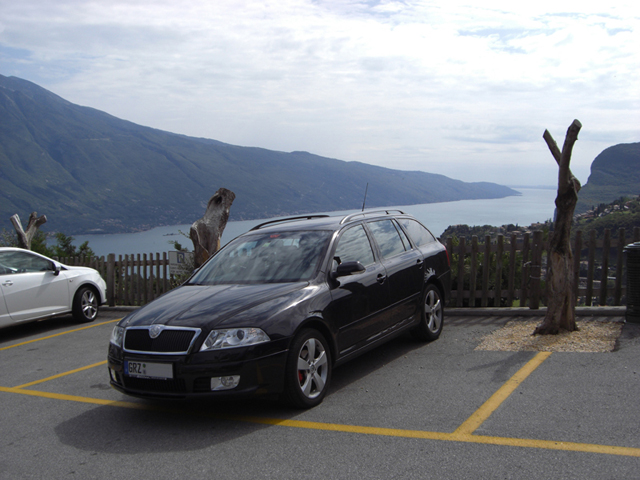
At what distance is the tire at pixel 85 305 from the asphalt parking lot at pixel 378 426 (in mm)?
4319

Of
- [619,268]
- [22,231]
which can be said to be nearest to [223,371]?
[619,268]

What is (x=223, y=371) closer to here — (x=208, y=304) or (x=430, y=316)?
(x=208, y=304)

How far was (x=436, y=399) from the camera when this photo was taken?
496 cm

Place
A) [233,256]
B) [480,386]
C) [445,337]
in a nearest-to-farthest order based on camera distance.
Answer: [480,386]
[233,256]
[445,337]

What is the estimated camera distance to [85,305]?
1109 cm

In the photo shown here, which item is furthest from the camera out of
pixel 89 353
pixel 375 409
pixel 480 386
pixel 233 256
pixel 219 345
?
pixel 89 353

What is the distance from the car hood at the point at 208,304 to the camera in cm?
464

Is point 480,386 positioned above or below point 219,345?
below

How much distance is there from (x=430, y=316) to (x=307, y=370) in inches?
112

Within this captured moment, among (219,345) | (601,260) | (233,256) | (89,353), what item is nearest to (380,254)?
(233,256)

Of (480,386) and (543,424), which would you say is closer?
(543,424)

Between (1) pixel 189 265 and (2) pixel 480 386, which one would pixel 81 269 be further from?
(2) pixel 480 386

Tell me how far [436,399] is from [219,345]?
2.01 meters

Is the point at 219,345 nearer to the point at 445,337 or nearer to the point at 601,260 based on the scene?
the point at 445,337
